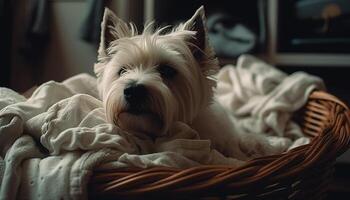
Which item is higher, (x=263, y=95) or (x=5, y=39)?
(x=5, y=39)

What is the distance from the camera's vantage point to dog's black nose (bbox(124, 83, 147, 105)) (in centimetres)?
88

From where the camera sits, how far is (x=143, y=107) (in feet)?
2.95

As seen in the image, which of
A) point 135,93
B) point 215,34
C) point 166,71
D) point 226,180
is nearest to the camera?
point 226,180

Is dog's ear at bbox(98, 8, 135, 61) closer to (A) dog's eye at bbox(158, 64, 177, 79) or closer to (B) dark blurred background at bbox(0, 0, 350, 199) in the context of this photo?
(A) dog's eye at bbox(158, 64, 177, 79)

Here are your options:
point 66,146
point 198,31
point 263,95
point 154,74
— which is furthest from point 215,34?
point 66,146

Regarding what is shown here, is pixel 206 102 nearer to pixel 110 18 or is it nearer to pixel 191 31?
pixel 191 31

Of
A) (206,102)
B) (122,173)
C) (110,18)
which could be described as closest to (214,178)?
(122,173)

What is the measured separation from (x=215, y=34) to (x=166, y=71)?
0.92m

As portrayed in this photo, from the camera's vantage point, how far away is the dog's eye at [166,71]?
0.99 metres

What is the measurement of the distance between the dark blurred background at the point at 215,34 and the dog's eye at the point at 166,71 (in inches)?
33.1

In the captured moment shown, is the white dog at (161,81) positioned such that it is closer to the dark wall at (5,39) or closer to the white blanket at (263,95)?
the white blanket at (263,95)

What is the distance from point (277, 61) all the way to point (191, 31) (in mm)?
863

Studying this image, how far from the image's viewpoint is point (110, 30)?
1059 millimetres

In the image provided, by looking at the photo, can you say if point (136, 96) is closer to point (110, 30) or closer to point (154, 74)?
point (154, 74)
